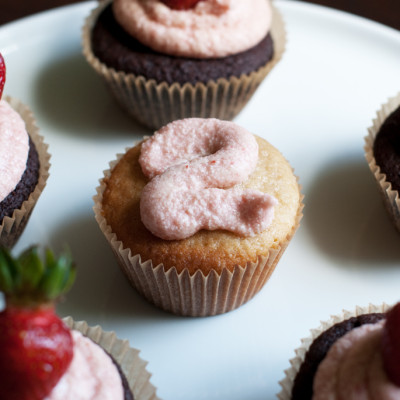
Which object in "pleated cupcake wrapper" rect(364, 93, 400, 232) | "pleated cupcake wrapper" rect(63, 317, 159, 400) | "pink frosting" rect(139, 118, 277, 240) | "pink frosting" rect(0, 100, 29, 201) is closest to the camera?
"pleated cupcake wrapper" rect(63, 317, 159, 400)

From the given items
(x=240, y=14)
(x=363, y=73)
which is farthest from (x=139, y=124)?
(x=363, y=73)

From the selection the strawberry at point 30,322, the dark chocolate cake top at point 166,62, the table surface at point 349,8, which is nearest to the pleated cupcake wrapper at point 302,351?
the strawberry at point 30,322

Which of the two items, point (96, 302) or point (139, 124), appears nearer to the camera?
point (96, 302)

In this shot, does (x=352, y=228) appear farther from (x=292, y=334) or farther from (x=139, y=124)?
(x=139, y=124)

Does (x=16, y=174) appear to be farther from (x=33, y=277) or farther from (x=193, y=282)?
(x=33, y=277)

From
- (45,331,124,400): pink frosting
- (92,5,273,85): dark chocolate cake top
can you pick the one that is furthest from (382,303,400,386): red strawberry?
(92,5,273,85): dark chocolate cake top

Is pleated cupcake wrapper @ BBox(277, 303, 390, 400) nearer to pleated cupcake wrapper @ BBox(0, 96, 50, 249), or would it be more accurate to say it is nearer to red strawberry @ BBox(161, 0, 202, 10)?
pleated cupcake wrapper @ BBox(0, 96, 50, 249)

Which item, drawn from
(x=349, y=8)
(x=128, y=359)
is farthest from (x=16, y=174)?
(x=349, y=8)
